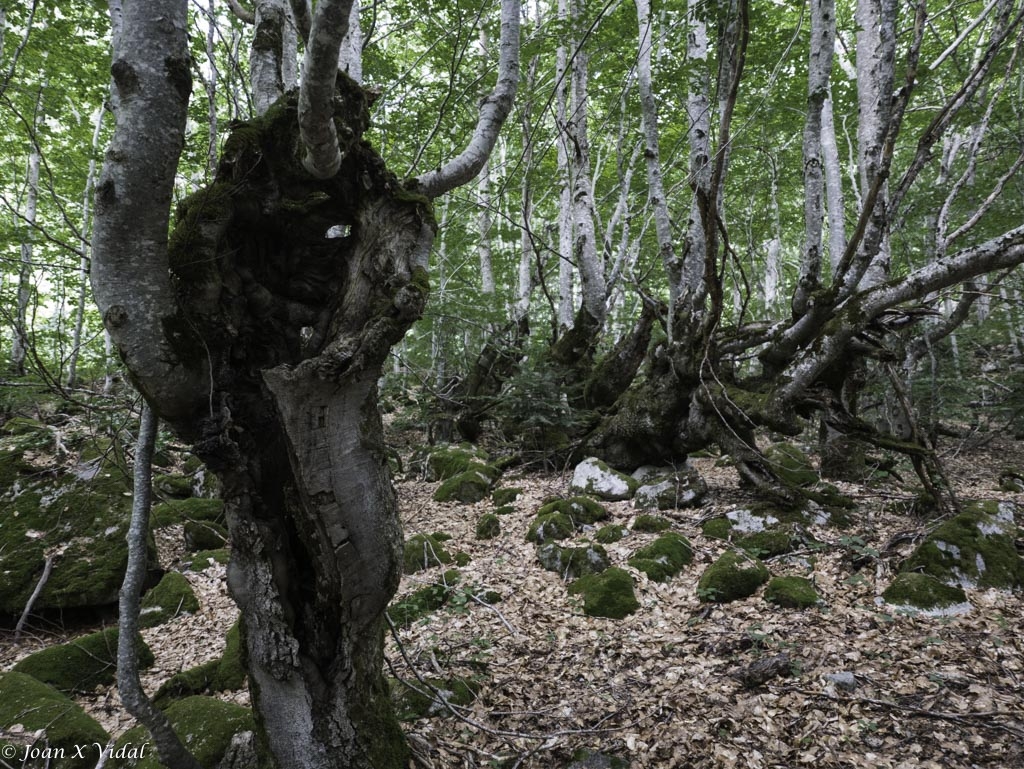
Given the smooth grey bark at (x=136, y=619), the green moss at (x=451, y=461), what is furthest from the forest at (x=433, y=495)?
the green moss at (x=451, y=461)

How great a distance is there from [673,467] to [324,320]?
6763 mm

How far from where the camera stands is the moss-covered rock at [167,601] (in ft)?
16.7

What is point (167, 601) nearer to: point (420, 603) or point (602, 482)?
point (420, 603)

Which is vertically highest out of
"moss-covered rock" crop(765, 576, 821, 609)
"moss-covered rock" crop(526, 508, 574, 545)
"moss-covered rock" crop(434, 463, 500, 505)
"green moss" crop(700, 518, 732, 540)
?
"moss-covered rock" crop(434, 463, 500, 505)

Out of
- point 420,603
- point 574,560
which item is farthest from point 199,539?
point 574,560

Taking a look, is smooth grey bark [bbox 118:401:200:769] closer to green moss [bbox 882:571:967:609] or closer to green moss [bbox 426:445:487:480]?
green moss [bbox 882:571:967:609]

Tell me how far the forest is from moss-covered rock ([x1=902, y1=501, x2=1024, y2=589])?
0.03m

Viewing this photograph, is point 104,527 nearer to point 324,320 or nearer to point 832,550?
point 324,320

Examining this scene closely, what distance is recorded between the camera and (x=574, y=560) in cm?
546

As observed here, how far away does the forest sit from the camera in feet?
7.23

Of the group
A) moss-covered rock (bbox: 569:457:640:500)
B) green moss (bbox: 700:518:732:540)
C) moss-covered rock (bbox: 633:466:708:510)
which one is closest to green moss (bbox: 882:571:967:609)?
green moss (bbox: 700:518:732:540)

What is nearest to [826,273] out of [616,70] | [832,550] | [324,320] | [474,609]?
[616,70]

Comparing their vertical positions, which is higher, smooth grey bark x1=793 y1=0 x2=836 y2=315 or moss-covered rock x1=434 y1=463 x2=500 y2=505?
smooth grey bark x1=793 y1=0 x2=836 y2=315

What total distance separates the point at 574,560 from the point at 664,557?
974mm
